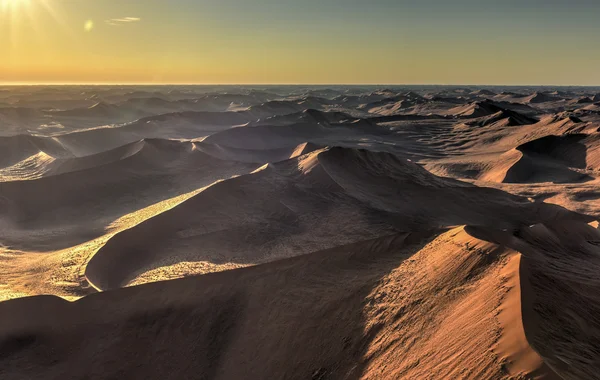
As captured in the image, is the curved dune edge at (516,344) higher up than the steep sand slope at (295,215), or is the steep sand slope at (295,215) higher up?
the curved dune edge at (516,344)

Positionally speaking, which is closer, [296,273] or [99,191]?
[296,273]

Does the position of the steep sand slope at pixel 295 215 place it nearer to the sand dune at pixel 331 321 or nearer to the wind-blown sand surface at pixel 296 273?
the wind-blown sand surface at pixel 296 273

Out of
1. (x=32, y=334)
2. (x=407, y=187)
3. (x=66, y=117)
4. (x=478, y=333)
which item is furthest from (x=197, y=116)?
(x=478, y=333)

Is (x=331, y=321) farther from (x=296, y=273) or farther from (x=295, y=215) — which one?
(x=295, y=215)

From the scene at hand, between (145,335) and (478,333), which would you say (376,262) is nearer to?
(478,333)

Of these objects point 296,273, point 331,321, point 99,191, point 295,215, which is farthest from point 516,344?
point 99,191

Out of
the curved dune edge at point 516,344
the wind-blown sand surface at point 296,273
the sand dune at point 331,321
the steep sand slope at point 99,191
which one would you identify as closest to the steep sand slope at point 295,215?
the wind-blown sand surface at point 296,273
